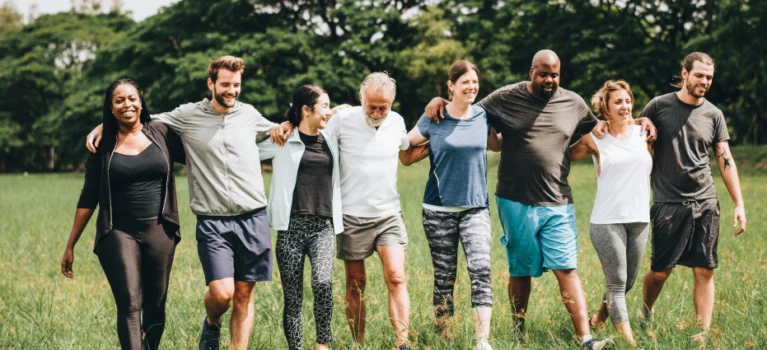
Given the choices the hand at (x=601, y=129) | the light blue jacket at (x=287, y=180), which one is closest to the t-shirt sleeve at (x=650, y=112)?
the hand at (x=601, y=129)

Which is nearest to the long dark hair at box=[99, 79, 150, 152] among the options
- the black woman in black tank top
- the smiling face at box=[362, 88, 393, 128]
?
the black woman in black tank top

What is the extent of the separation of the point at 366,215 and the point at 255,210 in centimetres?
76

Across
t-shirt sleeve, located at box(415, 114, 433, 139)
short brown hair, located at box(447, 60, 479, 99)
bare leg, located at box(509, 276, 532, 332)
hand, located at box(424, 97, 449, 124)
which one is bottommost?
bare leg, located at box(509, 276, 532, 332)

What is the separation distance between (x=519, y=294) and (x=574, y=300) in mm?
483

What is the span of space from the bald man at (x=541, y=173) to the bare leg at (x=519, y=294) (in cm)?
10

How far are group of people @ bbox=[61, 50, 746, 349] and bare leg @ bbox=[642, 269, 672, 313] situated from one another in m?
0.01

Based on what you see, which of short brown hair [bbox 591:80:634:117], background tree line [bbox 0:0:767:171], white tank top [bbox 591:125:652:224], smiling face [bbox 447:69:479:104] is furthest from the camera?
background tree line [bbox 0:0:767:171]

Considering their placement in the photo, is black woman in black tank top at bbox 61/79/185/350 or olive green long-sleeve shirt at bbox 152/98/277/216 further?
olive green long-sleeve shirt at bbox 152/98/277/216

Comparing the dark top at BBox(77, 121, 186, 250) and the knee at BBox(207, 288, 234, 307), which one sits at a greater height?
the dark top at BBox(77, 121, 186, 250)

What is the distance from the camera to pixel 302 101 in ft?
16.9

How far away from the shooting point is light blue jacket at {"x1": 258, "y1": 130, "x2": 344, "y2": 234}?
5055 mm

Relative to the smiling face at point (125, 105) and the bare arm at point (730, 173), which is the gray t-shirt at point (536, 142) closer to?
the bare arm at point (730, 173)

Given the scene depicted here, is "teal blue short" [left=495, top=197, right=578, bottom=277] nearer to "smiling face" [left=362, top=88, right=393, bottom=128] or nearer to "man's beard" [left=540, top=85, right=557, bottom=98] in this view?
"man's beard" [left=540, top=85, right=557, bottom=98]

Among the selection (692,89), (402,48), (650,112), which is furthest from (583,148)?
(402,48)
